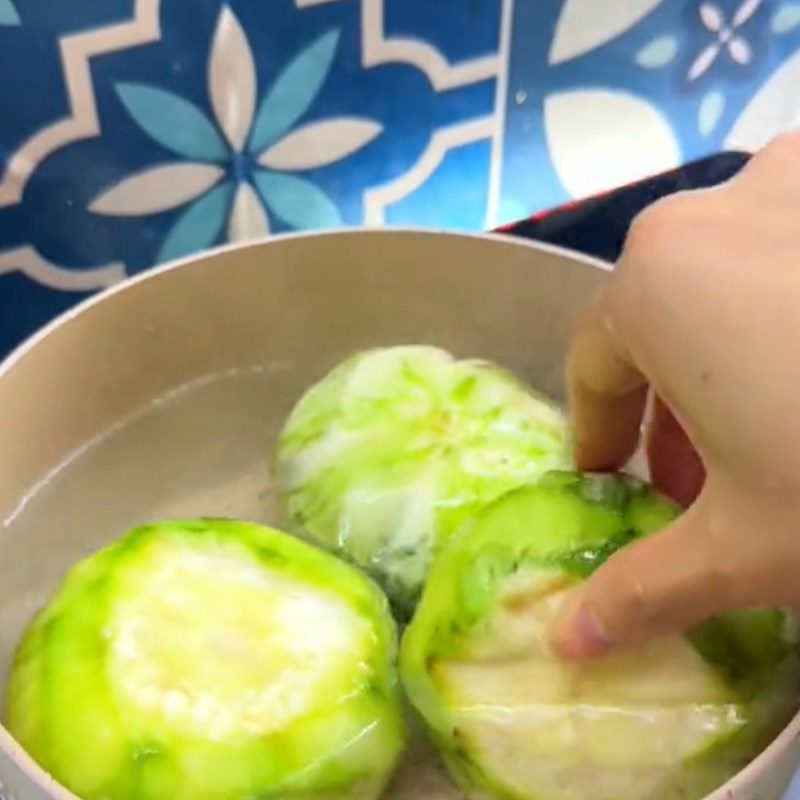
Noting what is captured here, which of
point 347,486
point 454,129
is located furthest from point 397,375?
point 454,129

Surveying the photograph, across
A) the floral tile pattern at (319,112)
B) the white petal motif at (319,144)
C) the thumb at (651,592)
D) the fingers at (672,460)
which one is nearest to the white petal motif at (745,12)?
the floral tile pattern at (319,112)

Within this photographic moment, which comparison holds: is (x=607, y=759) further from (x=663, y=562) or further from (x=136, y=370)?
(x=136, y=370)

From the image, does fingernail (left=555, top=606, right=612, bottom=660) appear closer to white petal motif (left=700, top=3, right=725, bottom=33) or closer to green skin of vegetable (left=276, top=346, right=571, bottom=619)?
green skin of vegetable (left=276, top=346, right=571, bottom=619)

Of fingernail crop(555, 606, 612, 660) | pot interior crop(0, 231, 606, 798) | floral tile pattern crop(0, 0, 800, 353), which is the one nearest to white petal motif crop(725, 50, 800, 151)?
floral tile pattern crop(0, 0, 800, 353)

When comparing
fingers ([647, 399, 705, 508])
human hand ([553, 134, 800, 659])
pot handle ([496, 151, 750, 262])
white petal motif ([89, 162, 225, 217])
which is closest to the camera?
human hand ([553, 134, 800, 659])

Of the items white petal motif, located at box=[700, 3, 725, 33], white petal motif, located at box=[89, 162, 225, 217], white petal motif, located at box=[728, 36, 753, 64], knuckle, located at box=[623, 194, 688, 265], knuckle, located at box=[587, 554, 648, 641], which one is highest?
knuckle, located at box=[623, 194, 688, 265]

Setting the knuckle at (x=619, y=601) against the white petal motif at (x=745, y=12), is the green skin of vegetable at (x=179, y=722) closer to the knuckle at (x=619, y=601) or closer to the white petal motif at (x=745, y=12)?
the knuckle at (x=619, y=601)
